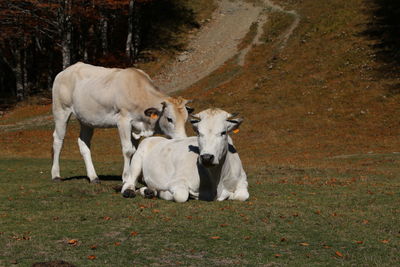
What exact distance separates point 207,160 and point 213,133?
2.16ft

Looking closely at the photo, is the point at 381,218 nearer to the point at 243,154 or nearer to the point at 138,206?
the point at 138,206

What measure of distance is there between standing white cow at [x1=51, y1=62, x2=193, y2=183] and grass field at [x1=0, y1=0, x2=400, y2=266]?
164 centimetres

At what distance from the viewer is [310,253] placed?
8.23 metres

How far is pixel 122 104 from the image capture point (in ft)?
50.0

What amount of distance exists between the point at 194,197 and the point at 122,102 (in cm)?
411

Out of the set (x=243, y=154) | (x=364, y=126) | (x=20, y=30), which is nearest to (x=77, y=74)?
(x=243, y=154)

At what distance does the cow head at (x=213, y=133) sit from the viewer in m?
11.0

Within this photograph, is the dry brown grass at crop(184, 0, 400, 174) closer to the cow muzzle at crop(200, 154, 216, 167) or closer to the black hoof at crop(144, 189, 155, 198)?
the black hoof at crop(144, 189, 155, 198)

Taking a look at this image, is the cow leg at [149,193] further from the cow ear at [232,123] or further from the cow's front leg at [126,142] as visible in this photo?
the cow ear at [232,123]

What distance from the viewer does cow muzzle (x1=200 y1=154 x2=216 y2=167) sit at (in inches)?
429

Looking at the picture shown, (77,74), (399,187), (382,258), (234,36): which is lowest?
(234,36)

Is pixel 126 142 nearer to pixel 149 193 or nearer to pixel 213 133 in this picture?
pixel 149 193

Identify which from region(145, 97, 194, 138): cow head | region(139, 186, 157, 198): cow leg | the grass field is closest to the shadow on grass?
the grass field

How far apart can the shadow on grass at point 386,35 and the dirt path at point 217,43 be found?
814 cm
